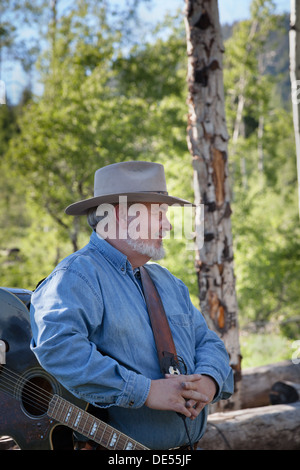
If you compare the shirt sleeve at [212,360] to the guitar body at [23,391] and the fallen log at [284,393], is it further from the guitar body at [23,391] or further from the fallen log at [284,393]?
the fallen log at [284,393]

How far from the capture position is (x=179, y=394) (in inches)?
74.4

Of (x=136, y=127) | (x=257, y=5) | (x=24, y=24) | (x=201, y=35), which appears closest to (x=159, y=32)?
(x=257, y=5)

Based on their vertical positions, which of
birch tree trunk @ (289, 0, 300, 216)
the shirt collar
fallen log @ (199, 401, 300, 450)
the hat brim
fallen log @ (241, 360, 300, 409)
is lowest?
fallen log @ (241, 360, 300, 409)

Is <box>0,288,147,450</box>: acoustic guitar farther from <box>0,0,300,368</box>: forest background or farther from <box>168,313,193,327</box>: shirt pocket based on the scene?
<box>0,0,300,368</box>: forest background

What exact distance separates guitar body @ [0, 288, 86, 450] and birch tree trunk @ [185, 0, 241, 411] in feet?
6.76

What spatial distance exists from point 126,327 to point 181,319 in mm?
388

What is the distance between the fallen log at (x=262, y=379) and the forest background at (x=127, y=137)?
281 cm

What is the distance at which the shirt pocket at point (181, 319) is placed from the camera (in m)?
2.20

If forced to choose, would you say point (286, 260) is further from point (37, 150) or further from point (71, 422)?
point (71, 422)

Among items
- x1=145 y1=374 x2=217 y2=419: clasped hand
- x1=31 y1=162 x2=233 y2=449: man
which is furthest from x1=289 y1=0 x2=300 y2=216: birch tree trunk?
x1=145 y1=374 x2=217 y2=419: clasped hand

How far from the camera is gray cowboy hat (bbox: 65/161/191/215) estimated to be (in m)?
2.17

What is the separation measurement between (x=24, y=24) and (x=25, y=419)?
1857 centimetres

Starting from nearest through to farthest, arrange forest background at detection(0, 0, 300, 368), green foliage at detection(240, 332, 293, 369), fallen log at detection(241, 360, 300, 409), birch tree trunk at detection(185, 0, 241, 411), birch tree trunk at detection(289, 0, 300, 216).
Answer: birch tree trunk at detection(289, 0, 300, 216) < birch tree trunk at detection(185, 0, 241, 411) < fallen log at detection(241, 360, 300, 409) < green foliage at detection(240, 332, 293, 369) < forest background at detection(0, 0, 300, 368)

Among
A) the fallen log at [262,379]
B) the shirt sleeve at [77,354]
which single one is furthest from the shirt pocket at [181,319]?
the fallen log at [262,379]
